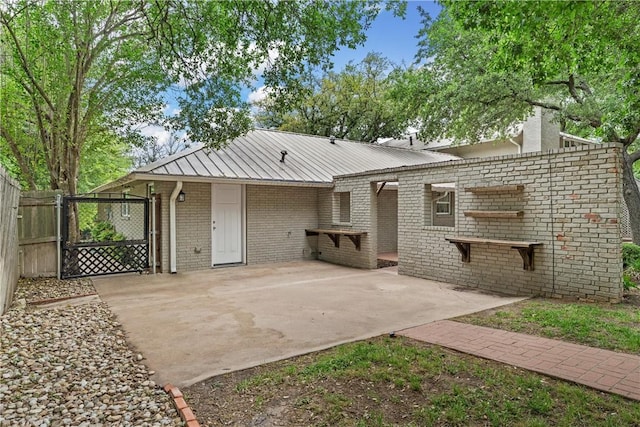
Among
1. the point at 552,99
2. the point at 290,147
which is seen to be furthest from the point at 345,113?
the point at 552,99

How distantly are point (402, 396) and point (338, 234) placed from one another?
746 centimetres

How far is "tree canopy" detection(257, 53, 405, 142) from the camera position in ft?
75.0

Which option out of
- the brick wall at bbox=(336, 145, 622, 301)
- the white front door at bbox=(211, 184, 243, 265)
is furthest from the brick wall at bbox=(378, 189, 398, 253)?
the white front door at bbox=(211, 184, 243, 265)

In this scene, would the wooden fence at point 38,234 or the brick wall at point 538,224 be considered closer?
the brick wall at point 538,224

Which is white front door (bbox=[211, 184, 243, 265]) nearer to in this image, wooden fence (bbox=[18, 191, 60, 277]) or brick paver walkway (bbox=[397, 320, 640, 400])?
wooden fence (bbox=[18, 191, 60, 277])

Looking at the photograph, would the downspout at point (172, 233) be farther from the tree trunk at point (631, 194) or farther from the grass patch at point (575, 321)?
the tree trunk at point (631, 194)

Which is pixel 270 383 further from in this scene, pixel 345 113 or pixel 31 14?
pixel 345 113

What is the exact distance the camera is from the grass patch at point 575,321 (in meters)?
4.09

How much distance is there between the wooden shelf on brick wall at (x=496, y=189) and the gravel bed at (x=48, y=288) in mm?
7227

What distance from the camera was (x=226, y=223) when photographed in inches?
397

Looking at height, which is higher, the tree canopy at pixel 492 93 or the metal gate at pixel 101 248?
the tree canopy at pixel 492 93

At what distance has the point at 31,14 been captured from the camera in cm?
720

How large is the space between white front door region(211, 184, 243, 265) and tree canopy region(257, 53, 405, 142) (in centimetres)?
1313

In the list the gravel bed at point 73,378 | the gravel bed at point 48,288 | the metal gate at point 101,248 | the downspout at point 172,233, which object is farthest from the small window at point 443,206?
the gravel bed at point 73,378
